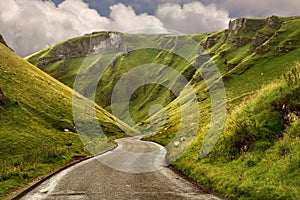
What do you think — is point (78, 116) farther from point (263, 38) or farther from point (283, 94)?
point (263, 38)

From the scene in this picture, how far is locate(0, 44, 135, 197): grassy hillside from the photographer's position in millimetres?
26919

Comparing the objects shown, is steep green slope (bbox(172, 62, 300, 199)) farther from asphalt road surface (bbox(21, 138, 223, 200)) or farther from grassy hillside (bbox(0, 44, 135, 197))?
grassy hillside (bbox(0, 44, 135, 197))

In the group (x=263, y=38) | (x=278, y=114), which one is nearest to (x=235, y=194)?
(x=278, y=114)

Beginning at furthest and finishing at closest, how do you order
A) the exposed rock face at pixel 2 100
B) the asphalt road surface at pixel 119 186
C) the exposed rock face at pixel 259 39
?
the exposed rock face at pixel 259 39, the exposed rock face at pixel 2 100, the asphalt road surface at pixel 119 186

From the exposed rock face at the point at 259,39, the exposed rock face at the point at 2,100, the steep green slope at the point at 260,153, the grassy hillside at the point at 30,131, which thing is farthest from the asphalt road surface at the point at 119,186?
the exposed rock face at the point at 259,39

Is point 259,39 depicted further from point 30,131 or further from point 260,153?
point 260,153

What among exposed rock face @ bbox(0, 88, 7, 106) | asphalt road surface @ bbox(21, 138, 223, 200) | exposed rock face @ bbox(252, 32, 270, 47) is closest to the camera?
asphalt road surface @ bbox(21, 138, 223, 200)

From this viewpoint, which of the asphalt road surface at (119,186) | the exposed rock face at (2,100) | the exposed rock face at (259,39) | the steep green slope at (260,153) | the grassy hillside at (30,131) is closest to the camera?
the steep green slope at (260,153)

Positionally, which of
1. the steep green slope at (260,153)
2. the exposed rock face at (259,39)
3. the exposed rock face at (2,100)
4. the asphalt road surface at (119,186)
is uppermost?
the exposed rock face at (259,39)

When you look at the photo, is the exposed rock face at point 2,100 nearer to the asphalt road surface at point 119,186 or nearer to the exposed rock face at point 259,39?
the asphalt road surface at point 119,186

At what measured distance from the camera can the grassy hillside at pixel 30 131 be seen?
26919mm

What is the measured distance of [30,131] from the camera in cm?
5103

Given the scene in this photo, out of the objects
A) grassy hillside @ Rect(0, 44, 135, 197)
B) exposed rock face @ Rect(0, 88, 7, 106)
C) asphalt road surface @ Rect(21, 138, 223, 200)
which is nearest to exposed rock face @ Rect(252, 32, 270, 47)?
grassy hillside @ Rect(0, 44, 135, 197)

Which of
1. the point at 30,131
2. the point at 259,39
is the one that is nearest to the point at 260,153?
the point at 30,131
